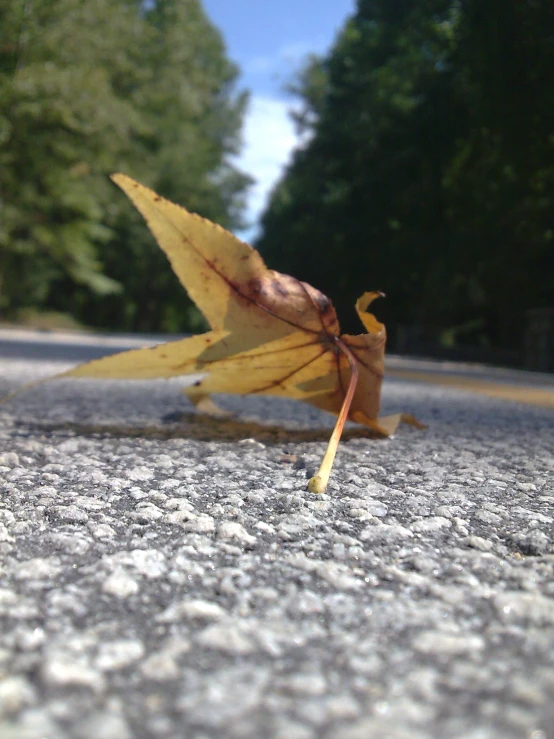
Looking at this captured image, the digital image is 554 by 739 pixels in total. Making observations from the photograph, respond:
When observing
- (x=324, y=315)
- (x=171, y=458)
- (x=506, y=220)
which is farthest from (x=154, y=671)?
(x=506, y=220)

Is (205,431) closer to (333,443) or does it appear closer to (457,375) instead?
(333,443)

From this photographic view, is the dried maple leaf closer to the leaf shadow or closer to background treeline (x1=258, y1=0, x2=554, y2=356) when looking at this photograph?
the leaf shadow

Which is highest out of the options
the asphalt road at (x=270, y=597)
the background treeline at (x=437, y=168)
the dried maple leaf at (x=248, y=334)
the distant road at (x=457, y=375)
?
the background treeline at (x=437, y=168)

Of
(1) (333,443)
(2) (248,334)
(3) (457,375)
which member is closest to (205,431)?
(2) (248,334)

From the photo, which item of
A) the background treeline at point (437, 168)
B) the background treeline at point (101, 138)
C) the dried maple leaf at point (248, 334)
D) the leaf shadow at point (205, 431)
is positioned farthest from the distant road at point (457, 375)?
the background treeline at point (101, 138)

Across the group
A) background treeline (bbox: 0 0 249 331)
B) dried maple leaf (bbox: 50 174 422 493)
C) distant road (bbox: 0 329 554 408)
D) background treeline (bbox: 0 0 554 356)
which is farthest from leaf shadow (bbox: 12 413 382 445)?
background treeline (bbox: 0 0 249 331)

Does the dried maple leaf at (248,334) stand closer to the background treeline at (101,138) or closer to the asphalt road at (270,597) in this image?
the asphalt road at (270,597)
